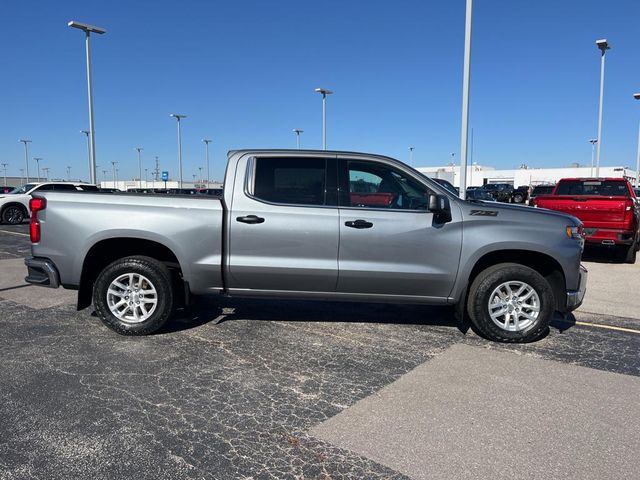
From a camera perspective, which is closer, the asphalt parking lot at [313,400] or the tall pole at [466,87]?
the asphalt parking lot at [313,400]

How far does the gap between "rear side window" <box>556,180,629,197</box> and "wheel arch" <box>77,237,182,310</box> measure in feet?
31.4

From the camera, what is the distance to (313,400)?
373cm

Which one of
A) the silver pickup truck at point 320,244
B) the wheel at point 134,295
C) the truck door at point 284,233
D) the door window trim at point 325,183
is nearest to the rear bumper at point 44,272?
the silver pickup truck at point 320,244

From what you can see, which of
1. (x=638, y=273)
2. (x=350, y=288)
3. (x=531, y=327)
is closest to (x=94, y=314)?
(x=350, y=288)

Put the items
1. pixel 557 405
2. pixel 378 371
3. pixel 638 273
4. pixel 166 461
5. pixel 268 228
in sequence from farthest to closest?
pixel 638 273 < pixel 268 228 < pixel 378 371 < pixel 557 405 < pixel 166 461

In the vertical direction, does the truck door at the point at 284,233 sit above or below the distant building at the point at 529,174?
below

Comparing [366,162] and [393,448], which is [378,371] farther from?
[366,162]

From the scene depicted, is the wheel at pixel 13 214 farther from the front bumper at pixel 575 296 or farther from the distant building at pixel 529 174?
the distant building at pixel 529 174

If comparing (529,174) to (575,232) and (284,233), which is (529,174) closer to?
(575,232)

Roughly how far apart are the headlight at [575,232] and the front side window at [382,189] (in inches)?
57.6

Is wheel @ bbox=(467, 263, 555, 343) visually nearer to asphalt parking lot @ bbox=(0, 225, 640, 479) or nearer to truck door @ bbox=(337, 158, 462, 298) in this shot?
asphalt parking lot @ bbox=(0, 225, 640, 479)

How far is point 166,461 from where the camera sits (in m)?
2.90

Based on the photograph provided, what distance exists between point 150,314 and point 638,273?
362 inches

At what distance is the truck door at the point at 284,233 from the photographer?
16.3 feet
